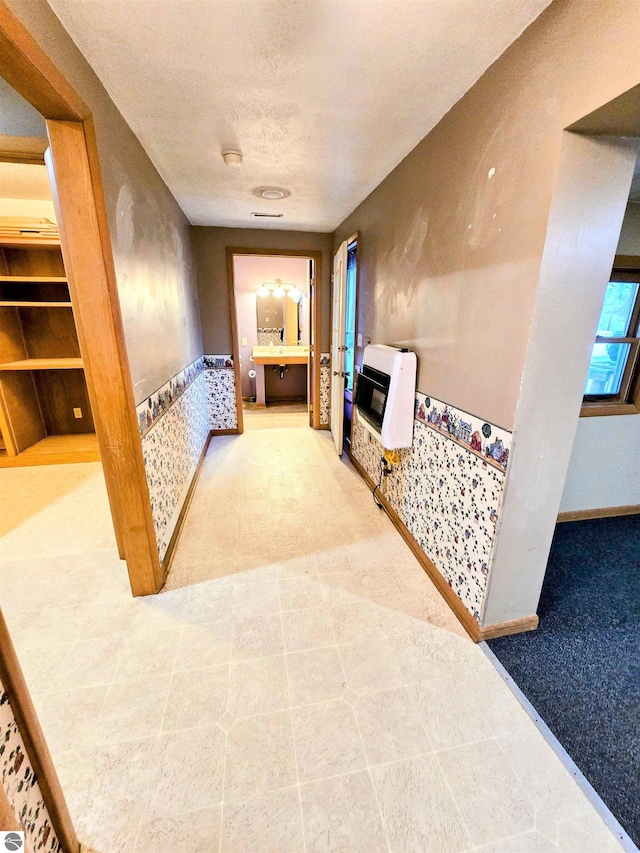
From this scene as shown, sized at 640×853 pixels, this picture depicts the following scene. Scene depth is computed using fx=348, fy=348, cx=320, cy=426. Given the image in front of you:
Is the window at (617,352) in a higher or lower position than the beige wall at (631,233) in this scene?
lower

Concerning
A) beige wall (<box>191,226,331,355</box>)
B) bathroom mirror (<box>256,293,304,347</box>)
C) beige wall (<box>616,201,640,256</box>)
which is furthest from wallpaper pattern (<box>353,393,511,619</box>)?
bathroom mirror (<box>256,293,304,347</box>)

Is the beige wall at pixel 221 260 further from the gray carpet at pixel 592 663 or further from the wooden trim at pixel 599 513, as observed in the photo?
the gray carpet at pixel 592 663

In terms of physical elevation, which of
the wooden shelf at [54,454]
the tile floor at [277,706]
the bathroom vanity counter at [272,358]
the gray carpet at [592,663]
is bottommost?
the gray carpet at [592,663]

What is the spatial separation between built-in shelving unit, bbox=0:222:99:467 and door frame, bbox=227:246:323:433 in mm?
1472

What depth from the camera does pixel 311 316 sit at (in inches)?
161

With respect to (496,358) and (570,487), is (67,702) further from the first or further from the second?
(570,487)

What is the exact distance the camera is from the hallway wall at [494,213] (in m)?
0.97

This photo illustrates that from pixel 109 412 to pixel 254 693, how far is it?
1.28 m

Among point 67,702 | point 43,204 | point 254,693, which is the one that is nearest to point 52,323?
point 43,204

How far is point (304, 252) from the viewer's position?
12.5 ft

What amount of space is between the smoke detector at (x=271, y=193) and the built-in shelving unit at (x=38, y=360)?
1.72m

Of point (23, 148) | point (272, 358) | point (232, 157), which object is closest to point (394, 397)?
point (232, 157)

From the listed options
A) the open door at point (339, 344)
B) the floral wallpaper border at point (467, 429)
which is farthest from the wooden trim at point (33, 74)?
the open door at point (339, 344)

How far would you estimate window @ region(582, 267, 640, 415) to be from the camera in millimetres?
2240
